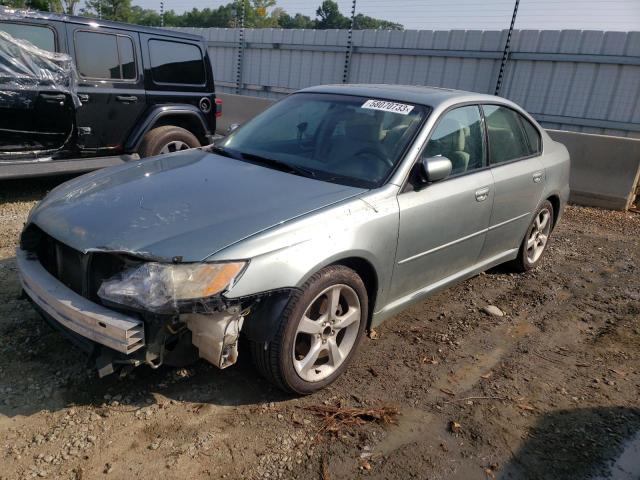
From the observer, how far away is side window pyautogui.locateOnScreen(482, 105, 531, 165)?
13.4ft

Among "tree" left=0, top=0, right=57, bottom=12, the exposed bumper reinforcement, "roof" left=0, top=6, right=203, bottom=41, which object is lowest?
the exposed bumper reinforcement

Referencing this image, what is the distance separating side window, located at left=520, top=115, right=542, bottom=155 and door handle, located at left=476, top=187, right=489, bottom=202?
3.49 ft

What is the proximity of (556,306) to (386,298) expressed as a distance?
6.61 ft

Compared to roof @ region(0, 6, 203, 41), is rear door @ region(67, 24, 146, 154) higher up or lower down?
A: lower down

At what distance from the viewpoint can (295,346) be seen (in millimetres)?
2867

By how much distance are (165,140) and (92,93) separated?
0.98m

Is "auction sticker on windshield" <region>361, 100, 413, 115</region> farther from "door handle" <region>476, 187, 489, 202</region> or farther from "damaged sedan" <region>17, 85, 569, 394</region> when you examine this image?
"door handle" <region>476, 187, 489, 202</region>

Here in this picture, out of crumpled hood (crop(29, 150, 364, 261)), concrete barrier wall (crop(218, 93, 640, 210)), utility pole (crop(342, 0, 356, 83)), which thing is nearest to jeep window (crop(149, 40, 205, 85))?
crumpled hood (crop(29, 150, 364, 261))

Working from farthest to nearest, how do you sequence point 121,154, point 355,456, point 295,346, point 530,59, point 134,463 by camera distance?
point 530,59 → point 121,154 → point 295,346 → point 355,456 → point 134,463

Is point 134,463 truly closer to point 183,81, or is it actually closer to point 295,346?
point 295,346

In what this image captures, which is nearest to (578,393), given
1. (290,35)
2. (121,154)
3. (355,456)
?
(355,456)

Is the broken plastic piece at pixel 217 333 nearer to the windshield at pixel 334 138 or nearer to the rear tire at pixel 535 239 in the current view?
the windshield at pixel 334 138

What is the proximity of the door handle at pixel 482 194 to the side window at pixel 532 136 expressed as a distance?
106 cm

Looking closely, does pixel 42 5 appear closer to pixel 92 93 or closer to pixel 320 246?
pixel 92 93
